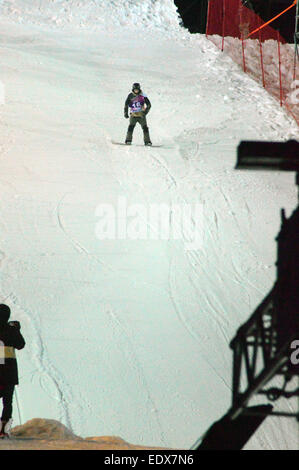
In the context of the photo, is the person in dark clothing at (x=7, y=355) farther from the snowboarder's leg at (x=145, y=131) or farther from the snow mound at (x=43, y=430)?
the snowboarder's leg at (x=145, y=131)

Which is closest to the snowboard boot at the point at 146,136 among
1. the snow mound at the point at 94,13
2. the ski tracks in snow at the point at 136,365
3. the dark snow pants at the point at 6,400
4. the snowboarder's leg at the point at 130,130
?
the snowboarder's leg at the point at 130,130

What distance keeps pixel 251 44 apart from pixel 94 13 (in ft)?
21.3

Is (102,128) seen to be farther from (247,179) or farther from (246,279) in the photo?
(246,279)

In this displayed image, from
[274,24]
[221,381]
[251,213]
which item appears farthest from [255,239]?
[274,24]

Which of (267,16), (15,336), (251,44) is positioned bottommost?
(15,336)

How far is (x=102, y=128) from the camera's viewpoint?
16.0 metres

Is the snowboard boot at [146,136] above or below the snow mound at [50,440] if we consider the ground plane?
above

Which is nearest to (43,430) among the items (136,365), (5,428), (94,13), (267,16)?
(5,428)

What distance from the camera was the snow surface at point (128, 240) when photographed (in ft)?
25.4

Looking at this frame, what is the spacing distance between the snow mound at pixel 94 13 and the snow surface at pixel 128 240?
2417 mm

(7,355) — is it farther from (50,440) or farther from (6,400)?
(50,440)

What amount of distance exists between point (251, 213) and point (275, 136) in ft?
15.2

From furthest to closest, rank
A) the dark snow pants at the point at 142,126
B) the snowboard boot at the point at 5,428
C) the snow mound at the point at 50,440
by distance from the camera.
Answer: the dark snow pants at the point at 142,126 < the snowboard boot at the point at 5,428 < the snow mound at the point at 50,440

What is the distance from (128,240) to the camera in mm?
11422
